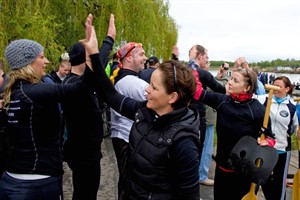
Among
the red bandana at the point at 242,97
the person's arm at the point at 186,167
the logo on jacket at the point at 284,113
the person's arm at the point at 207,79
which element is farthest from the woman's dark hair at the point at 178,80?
the logo on jacket at the point at 284,113

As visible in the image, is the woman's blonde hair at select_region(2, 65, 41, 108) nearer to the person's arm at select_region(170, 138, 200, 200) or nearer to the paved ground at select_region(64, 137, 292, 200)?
the person's arm at select_region(170, 138, 200, 200)

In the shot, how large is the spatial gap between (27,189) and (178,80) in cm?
118

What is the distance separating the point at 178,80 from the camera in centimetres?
194

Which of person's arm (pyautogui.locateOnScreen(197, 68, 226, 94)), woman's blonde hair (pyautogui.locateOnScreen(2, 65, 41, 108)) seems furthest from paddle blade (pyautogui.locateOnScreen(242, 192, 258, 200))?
woman's blonde hair (pyautogui.locateOnScreen(2, 65, 41, 108))

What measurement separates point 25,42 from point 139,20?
9.25 m

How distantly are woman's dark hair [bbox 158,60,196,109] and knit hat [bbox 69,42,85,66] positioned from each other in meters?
1.11

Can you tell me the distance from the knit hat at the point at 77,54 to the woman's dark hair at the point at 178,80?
1.11 m

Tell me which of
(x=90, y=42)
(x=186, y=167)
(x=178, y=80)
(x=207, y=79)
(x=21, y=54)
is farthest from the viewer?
(x=207, y=79)

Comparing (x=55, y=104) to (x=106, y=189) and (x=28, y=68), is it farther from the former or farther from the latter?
(x=106, y=189)

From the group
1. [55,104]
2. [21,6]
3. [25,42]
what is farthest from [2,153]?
[21,6]

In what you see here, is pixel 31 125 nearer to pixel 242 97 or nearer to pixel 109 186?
pixel 242 97

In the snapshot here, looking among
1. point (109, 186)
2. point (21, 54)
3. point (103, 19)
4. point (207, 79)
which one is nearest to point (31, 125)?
point (21, 54)

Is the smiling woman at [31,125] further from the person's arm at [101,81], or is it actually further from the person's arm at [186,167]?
the person's arm at [186,167]

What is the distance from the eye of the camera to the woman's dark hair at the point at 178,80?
194 centimetres
